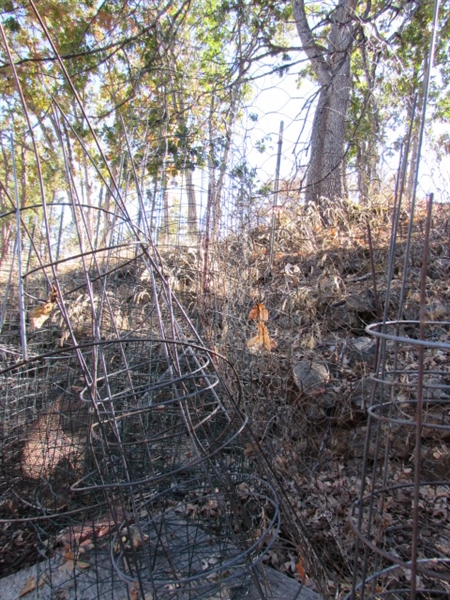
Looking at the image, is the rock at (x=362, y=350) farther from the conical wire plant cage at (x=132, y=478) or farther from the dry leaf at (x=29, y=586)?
the dry leaf at (x=29, y=586)

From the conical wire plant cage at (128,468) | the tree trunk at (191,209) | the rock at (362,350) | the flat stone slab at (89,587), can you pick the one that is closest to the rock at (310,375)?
the rock at (362,350)

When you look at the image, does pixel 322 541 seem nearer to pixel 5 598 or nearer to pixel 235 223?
pixel 5 598

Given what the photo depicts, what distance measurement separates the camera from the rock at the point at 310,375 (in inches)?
103

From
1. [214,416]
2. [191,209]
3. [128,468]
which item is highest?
[191,209]

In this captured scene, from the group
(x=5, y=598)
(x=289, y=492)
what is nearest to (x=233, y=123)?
(x=289, y=492)

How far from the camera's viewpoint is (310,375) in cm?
267

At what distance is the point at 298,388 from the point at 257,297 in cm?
79

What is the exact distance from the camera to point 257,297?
10.2 feet

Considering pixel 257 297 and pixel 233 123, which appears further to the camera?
pixel 257 297

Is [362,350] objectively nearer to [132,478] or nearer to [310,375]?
[310,375]

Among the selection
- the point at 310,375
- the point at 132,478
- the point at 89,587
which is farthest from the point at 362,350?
the point at 89,587

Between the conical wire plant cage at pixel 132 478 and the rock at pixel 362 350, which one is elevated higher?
the rock at pixel 362 350

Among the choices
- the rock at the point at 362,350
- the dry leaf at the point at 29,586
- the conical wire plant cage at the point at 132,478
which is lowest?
the dry leaf at the point at 29,586

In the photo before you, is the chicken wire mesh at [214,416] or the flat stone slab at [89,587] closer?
the flat stone slab at [89,587]
